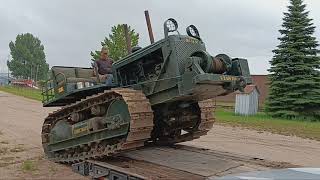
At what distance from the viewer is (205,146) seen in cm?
1315

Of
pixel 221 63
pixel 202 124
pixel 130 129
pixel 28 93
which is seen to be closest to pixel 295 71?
pixel 202 124

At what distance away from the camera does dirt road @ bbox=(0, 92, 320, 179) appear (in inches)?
388

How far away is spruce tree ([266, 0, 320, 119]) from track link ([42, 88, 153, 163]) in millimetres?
18790

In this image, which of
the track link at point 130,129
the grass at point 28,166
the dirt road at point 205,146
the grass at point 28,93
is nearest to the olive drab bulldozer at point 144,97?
the track link at point 130,129

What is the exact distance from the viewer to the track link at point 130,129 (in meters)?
8.15

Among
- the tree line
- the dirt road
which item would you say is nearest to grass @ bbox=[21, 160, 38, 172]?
the dirt road

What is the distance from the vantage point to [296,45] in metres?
27.9

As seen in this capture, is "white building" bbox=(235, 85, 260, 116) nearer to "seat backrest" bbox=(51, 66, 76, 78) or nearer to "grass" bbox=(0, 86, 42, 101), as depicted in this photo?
"grass" bbox=(0, 86, 42, 101)

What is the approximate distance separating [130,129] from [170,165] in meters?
0.95

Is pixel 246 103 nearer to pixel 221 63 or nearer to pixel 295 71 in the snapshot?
pixel 295 71

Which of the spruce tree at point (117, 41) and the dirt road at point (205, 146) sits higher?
the spruce tree at point (117, 41)

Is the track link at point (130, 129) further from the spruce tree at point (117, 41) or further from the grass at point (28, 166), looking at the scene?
the spruce tree at point (117, 41)

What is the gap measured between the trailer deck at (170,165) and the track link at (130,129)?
271 millimetres

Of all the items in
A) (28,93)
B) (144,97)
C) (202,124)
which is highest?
(28,93)
